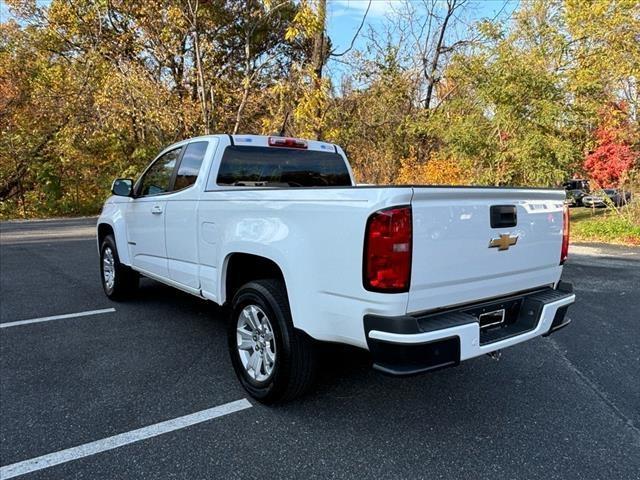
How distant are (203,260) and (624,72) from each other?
1408 centimetres

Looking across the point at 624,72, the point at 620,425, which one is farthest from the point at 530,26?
the point at 620,425

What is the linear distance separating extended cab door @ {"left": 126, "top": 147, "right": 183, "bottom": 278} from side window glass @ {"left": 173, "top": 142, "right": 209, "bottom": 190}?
0.56 feet

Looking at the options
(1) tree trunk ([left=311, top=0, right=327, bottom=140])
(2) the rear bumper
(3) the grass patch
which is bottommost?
(3) the grass patch

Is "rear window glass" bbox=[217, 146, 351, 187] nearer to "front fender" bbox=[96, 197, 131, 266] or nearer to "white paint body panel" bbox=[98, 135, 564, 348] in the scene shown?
"white paint body panel" bbox=[98, 135, 564, 348]

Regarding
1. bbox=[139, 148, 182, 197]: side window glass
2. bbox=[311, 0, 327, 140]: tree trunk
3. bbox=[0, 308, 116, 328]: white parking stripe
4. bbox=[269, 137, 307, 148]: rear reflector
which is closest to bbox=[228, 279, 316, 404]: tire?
bbox=[269, 137, 307, 148]: rear reflector

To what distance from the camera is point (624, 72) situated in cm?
1289

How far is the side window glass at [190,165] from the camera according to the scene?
13.7 ft

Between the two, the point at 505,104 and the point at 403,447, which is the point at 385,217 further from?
the point at 505,104

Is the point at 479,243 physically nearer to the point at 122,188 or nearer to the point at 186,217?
the point at 186,217

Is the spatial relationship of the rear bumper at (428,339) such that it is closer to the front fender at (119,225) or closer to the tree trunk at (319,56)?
the front fender at (119,225)

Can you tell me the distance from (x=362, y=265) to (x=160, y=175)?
10.7 ft

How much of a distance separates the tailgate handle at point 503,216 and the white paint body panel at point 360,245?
0.05 m

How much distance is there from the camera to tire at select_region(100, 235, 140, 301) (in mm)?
5613

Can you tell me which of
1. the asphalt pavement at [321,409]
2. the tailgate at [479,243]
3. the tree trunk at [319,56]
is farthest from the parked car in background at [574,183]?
the tailgate at [479,243]
